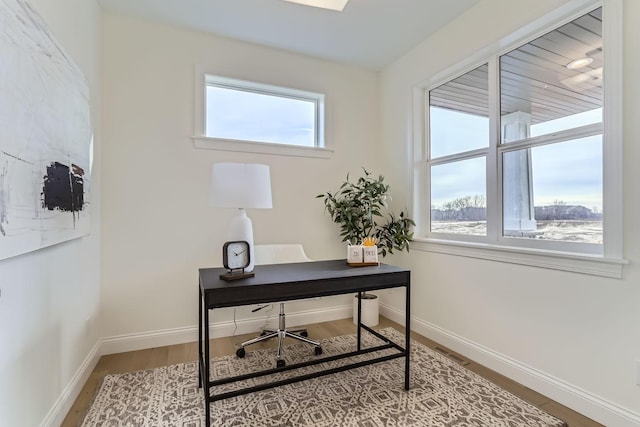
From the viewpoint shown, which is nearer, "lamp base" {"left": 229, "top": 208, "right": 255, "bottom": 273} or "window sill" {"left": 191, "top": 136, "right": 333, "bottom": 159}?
"lamp base" {"left": 229, "top": 208, "right": 255, "bottom": 273}

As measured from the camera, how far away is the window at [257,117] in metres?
2.81

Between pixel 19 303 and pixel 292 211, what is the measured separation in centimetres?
208

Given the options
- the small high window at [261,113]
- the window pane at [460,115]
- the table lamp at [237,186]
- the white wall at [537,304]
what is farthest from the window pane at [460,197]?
the table lamp at [237,186]

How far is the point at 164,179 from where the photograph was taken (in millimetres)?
2639

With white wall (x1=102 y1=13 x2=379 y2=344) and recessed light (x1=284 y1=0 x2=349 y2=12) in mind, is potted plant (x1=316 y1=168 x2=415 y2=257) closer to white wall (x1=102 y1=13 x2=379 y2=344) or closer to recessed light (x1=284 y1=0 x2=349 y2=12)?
white wall (x1=102 y1=13 x2=379 y2=344)

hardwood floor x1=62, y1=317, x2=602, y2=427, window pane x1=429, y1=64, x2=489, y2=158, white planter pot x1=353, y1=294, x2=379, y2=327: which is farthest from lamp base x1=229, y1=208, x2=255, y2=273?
window pane x1=429, y1=64, x2=489, y2=158

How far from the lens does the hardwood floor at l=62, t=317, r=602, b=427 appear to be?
1.75 m

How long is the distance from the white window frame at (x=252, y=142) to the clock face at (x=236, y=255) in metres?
1.37

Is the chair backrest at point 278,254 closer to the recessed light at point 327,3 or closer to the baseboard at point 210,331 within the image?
the baseboard at point 210,331

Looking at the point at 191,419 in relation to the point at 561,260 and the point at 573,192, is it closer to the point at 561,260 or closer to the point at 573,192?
the point at 561,260

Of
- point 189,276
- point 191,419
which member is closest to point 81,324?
point 189,276

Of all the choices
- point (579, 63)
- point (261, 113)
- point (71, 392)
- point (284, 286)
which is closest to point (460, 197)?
point (579, 63)

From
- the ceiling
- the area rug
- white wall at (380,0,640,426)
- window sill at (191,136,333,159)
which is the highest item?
the ceiling

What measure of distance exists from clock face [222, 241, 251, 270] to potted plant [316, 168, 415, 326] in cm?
137
